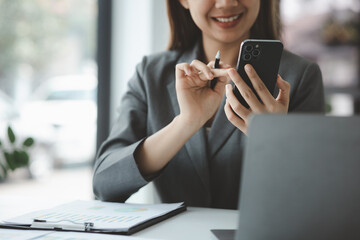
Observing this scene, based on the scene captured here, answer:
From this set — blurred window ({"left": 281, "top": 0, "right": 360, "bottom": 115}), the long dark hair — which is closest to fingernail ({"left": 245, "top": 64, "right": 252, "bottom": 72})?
the long dark hair

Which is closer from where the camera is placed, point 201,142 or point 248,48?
point 248,48

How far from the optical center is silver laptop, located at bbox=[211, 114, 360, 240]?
604mm

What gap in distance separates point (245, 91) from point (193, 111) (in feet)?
0.66

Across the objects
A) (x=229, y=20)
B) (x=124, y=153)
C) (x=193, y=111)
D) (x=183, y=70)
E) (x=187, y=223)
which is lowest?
(x=187, y=223)

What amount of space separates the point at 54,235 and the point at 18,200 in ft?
1.99

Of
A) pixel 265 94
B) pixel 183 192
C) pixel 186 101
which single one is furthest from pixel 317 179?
pixel 183 192

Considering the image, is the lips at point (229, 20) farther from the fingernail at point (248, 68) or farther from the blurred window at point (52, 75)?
the blurred window at point (52, 75)

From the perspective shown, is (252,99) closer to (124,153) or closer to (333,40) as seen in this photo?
(124,153)

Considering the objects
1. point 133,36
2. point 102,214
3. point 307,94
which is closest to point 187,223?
point 102,214

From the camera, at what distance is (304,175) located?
61 cm

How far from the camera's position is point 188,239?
0.85m

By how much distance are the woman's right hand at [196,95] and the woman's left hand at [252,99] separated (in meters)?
0.10

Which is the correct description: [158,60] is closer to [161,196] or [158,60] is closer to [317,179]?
[161,196]

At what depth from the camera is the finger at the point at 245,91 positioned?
1.03m
